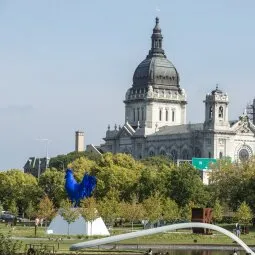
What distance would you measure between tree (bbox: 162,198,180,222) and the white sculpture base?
12469 mm

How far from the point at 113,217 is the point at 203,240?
2501cm

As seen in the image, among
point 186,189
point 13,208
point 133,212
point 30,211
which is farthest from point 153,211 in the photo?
point 13,208

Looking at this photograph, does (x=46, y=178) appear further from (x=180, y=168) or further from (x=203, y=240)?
(x=203, y=240)

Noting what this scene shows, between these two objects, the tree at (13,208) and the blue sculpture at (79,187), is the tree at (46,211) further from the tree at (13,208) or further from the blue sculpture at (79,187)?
the tree at (13,208)

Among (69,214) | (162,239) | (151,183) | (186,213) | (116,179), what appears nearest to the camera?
(162,239)

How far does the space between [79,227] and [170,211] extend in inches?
541

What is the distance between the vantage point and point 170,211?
350ft

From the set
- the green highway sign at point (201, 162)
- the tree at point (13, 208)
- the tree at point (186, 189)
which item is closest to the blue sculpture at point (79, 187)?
the tree at point (186, 189)

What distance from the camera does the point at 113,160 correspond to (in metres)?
150

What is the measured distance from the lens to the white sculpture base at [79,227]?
93375 mm

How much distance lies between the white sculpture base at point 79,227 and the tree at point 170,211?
40.9ft

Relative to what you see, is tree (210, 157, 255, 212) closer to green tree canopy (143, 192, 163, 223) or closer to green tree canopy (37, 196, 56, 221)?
green tree canopy (143, 192, 163, 223)

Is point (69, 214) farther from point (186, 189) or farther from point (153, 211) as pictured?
point (186, 189)

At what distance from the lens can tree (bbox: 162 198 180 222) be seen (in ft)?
350
